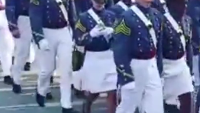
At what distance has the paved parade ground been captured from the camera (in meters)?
11.7

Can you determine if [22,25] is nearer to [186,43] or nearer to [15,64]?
[15,64]

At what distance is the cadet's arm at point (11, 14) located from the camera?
12.2m

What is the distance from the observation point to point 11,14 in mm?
12203

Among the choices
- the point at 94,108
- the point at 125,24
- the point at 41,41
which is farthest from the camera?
the point at 94,108

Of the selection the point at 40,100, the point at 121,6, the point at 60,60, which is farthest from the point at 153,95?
the point at 40,100

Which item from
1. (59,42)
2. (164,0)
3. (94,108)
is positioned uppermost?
(164,0)

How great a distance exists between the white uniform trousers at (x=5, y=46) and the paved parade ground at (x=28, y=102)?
32 cm

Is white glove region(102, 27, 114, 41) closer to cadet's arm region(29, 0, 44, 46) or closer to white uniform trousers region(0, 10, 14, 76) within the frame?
cadet's arm region(29, 0, 44, 46)

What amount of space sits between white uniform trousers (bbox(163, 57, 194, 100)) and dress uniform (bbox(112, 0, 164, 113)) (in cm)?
77

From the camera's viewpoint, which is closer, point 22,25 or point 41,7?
point 41,7

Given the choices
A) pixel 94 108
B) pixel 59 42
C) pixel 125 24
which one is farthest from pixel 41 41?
pixel 125 24

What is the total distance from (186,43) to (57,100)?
2928 mm

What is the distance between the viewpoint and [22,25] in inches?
493

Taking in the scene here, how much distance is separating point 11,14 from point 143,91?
3.69 meters
